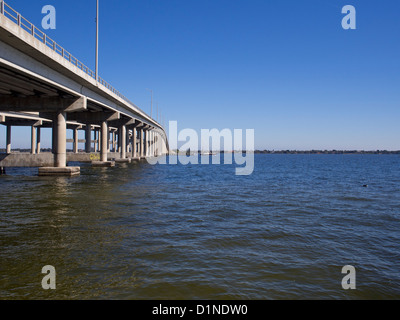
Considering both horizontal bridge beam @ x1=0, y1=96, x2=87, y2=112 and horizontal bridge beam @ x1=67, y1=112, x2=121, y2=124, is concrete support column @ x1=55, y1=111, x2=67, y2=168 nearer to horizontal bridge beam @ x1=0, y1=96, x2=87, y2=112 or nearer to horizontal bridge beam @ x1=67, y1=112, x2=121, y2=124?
horizontal bridge beam @ x1=0, y1=96, x2=87, y2=112

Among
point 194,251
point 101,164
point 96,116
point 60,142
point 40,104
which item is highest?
point 96,116

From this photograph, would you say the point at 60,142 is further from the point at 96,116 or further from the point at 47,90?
the point at 96,116

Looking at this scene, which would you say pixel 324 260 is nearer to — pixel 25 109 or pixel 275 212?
pixel 275 212

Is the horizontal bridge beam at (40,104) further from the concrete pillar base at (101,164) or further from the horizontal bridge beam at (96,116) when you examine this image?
the concrete pillar base at (101,164)

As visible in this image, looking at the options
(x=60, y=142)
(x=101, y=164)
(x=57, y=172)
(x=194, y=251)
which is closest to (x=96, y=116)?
(x=101, y=164)

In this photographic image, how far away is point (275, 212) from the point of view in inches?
679

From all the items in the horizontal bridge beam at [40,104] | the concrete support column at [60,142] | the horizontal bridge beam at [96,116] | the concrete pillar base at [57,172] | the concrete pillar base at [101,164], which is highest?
the horizontal bridge beam at [96,116]

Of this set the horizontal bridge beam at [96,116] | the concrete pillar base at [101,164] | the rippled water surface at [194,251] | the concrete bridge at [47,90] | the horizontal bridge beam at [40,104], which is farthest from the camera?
the horizontal bridge beam at [96,116]

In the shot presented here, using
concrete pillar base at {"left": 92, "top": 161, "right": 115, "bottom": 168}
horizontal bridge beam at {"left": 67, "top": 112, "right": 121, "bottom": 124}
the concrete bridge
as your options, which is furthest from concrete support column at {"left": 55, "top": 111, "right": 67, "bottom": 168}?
horizontal bridge beam at {"left": 67, "top": 112, "right": 121, "bottom": 124}

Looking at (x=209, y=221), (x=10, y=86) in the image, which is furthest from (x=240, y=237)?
(x=10, y=86)

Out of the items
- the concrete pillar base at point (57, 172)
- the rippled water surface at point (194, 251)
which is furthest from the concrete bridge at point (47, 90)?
the rippled water surface at point (194, 251)
